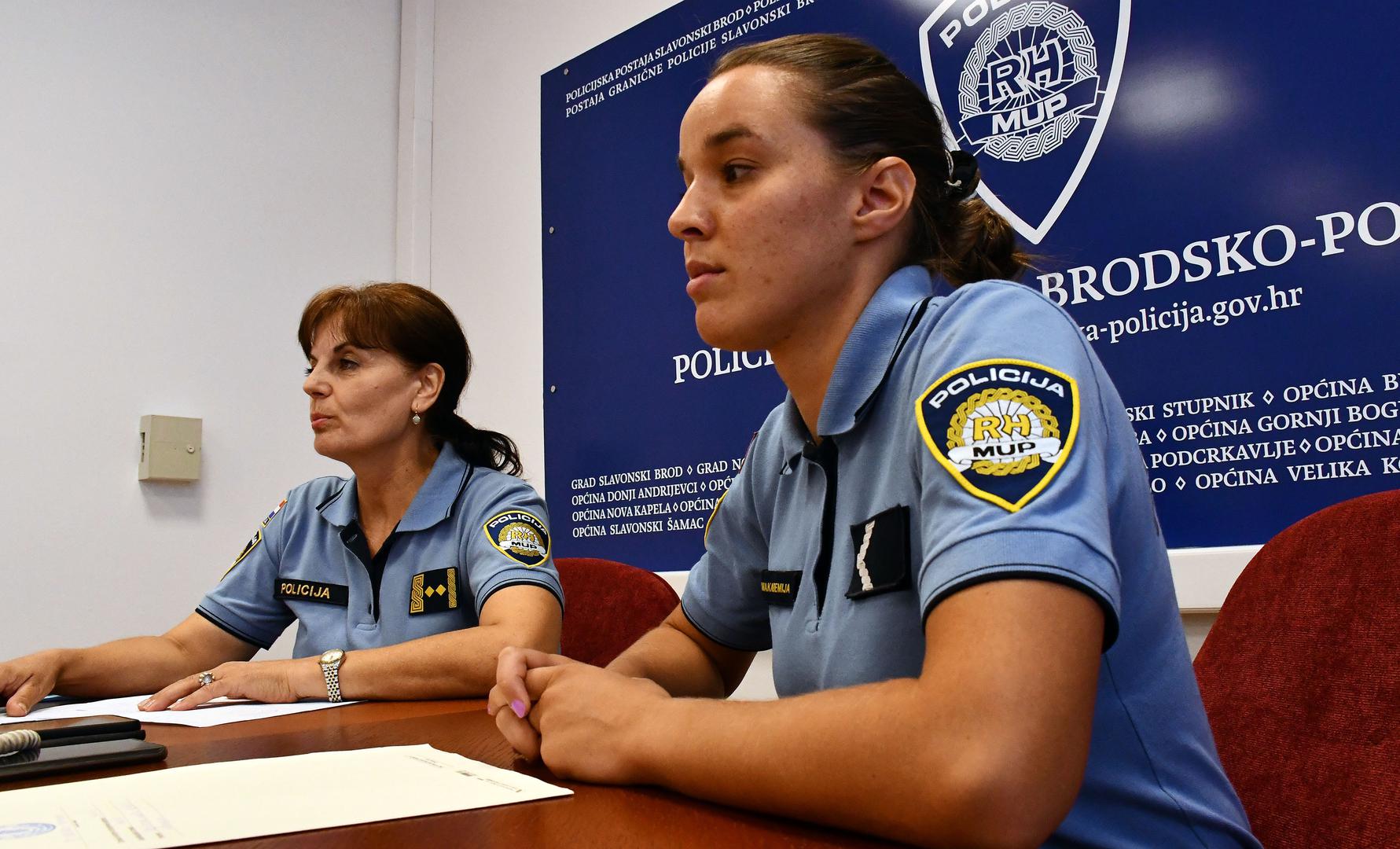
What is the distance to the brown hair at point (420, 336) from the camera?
206 centimetres

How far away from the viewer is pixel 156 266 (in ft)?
9.74

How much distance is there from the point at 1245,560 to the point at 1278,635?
515mm

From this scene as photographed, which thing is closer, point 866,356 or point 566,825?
point 566,825

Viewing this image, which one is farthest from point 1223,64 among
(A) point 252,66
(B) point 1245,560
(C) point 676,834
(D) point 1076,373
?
(A) point 252,66

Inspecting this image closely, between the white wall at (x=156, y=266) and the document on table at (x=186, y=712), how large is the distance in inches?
53.4

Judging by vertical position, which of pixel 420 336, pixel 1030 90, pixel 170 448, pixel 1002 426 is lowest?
pixel 1002 426

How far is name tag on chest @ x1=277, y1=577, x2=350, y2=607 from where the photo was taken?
1883 millimetres

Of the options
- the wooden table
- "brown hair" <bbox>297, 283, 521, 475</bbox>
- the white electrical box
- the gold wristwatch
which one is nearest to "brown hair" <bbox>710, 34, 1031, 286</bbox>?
the wooden table

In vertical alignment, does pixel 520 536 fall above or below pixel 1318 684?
above

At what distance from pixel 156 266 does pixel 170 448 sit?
510mm

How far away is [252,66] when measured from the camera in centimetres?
322

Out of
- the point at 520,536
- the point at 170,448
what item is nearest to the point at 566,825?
the point at 520,536

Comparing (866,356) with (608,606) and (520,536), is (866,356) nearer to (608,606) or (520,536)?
(520,536)

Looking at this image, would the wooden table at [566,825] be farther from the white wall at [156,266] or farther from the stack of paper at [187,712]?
the white wall at [156,266]
